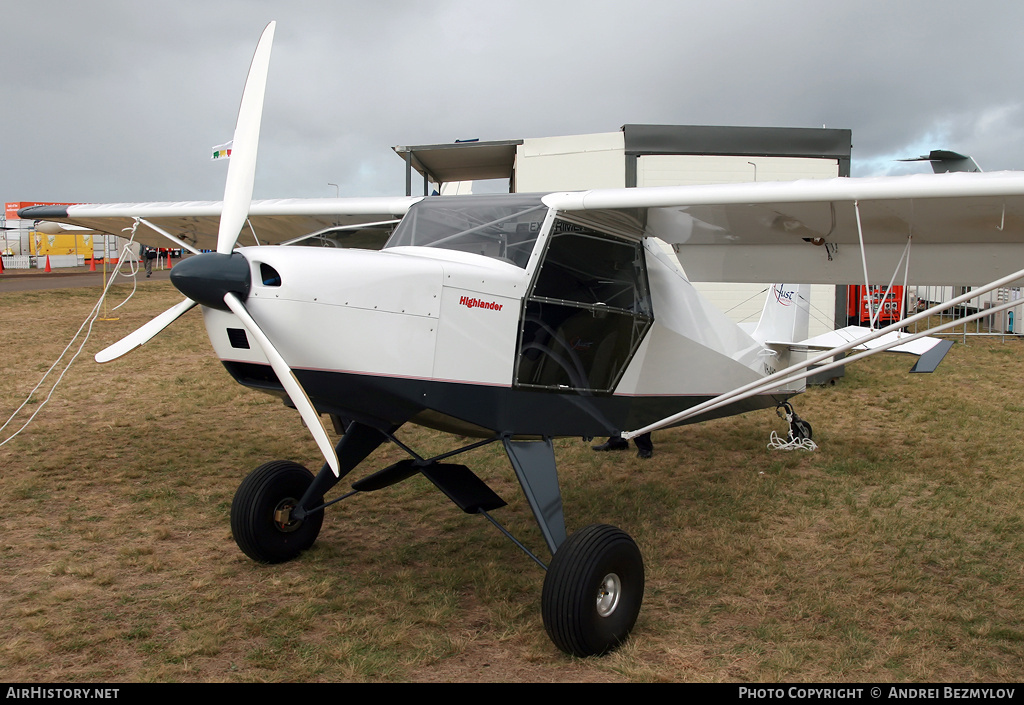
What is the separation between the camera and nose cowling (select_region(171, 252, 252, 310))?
3.31m

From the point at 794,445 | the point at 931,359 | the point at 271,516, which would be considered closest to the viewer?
the point at 271,516

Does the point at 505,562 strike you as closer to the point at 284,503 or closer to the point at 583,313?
the point at 284,503

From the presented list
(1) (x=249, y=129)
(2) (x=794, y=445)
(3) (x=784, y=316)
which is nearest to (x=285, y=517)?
(1) (x=249, y=129)

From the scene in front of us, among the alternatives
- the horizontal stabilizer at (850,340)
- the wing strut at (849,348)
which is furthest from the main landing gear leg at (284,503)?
the horizontal stabilizer at (850,340)

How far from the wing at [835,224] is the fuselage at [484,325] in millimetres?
296

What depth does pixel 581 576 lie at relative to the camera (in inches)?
144

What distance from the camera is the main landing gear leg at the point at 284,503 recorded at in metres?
4.73

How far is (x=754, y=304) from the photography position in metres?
11.7

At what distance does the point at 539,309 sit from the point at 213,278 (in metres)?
1.76

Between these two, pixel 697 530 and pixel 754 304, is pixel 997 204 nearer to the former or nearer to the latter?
pixel 697 530

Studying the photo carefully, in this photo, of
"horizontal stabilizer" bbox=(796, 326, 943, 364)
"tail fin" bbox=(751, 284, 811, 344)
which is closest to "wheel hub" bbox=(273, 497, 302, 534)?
"tail fin" bbox=(751, 284, 811, 344)

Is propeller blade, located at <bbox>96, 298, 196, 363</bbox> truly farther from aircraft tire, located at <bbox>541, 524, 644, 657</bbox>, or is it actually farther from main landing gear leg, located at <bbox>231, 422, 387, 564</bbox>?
aircraft tire, located at <bbox>541, 524, 644, 657</bbox>
